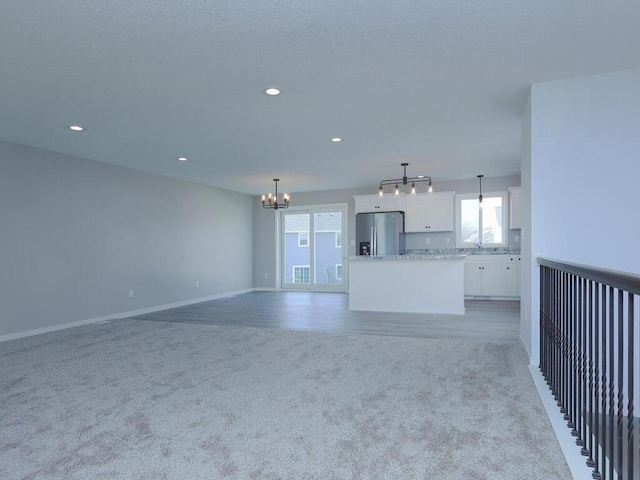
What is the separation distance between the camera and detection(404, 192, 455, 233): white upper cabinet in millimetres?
8242

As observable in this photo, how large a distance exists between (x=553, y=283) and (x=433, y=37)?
6.18 ft

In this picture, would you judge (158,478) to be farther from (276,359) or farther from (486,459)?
(276,359)

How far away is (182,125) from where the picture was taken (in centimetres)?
446

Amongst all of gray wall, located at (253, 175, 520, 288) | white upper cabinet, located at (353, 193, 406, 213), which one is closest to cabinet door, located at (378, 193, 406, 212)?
white upper cabinet, located at (353, 193, 406, 213)

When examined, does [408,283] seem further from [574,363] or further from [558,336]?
[574,363]

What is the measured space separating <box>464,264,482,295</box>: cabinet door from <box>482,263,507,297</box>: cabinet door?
0.07m

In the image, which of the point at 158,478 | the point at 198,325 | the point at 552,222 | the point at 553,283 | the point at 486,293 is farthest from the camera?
the point at 486,293

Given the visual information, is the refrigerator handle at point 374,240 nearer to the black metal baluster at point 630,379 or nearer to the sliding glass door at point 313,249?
the sliding glass door at point 313,249

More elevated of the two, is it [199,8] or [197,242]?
[199,8]

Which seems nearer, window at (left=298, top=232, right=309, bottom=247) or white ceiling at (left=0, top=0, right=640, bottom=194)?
white ceiling at (left=0, top=0, right=640, bottom=194)

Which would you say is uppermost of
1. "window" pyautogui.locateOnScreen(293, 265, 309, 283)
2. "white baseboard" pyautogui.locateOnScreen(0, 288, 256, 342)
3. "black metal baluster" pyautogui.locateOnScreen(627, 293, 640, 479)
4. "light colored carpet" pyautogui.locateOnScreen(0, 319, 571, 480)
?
"black metal baluster" pyautogui.locateOnScreen(627, 293, 640, 479)

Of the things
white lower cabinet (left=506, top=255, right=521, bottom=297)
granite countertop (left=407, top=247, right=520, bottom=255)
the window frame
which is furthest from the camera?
the window frame

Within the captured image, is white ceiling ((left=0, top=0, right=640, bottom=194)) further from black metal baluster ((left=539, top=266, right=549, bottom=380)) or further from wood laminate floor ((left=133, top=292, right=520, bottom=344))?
wood laminate floor ((left=133, top=292, right=520, bottom=344))

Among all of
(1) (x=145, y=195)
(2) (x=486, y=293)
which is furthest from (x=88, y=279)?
(2) (x=486, y=293)
